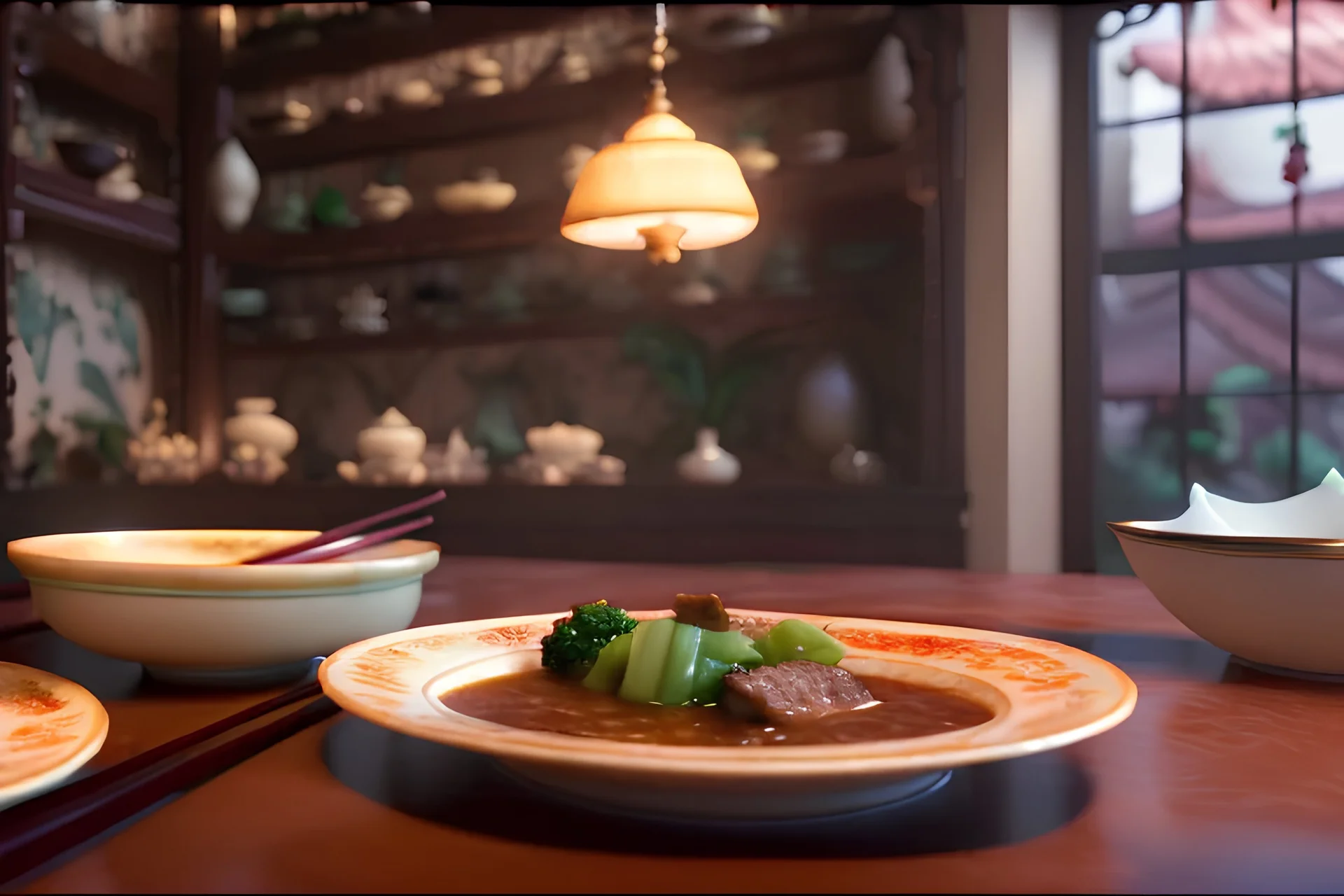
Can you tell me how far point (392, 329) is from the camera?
11.7 ft

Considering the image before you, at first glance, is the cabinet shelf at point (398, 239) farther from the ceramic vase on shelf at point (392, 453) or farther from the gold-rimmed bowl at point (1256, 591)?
the gold-rimmed bowl at point (1256, 591)

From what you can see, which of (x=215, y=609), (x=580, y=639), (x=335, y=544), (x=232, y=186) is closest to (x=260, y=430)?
(x=232, y=186)

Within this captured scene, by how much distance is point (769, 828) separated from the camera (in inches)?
18.6

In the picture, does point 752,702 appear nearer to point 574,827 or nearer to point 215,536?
point 574,827

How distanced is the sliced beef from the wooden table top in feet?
0.28

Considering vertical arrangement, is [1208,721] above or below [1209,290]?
below

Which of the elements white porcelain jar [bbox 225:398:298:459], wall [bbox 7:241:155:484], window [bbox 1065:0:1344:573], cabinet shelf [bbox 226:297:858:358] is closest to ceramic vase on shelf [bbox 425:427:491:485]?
cabinet shelf [bbox 226:297:858:358]

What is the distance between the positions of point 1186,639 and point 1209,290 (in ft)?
7.99

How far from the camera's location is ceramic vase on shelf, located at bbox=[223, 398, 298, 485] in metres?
3.55

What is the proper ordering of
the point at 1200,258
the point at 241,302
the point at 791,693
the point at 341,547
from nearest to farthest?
the point at 791,693
the point at 341,547
the point at 1200,258
the point at 241,302

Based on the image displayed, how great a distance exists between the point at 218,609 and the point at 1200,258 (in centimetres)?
312

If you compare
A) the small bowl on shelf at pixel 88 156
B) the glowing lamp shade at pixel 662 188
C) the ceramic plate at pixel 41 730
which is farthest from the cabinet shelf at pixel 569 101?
the ceramic plate at pixel 41 730

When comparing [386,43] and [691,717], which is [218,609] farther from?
[386,43]

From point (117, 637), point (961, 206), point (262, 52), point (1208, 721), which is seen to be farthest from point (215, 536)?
point (262, 52)
